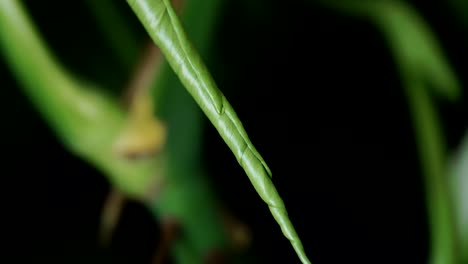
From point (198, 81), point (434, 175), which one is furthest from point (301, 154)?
point (198, 81)

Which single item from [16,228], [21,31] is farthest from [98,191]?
[21,31]

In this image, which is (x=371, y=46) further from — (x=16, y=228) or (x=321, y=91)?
(x=16, y=228)

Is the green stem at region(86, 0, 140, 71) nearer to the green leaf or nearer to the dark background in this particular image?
the dark background

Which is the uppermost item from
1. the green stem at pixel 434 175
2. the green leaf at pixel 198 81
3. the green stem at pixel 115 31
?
the green stem at pixel 115 31

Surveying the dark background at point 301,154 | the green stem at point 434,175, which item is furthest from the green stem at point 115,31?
the green stem at point 434,175

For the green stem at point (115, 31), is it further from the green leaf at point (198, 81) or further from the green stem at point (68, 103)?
A: the green leaf at point (198, 81)

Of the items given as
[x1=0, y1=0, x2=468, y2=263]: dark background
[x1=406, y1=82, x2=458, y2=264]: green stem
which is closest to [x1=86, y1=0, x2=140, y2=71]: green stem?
[x1=0, y1=0, x2=468, y2=263]: dark background

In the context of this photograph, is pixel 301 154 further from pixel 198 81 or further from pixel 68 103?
pixel 198 81
